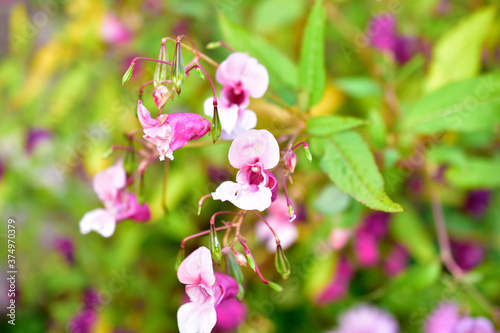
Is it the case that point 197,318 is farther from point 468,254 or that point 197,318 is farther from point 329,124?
point 468,254

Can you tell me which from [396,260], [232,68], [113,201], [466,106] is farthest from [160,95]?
[396,260]

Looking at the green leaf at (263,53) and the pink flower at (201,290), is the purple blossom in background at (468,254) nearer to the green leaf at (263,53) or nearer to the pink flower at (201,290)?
the green leaf at (263,53)

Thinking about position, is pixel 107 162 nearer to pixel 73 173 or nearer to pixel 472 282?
pixel 73 173

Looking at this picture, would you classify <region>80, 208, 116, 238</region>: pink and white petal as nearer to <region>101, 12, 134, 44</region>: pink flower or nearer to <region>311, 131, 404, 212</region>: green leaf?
<region>311, 131, 404, 212</region>: green leaf

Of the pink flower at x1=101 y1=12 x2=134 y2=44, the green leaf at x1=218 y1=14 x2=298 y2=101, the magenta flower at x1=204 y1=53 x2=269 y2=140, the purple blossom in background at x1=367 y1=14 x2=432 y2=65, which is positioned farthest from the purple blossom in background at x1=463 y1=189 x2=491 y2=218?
the pink flower at x1=101 y1=12 x2=134 y2=44

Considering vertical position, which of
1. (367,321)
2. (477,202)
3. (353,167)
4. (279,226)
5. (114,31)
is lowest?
(367,321)

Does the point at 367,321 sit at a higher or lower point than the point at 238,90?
lower

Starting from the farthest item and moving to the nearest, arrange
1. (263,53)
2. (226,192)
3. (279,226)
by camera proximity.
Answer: (279,226), (263,53), (226,192)

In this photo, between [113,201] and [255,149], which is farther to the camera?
[113,201]
